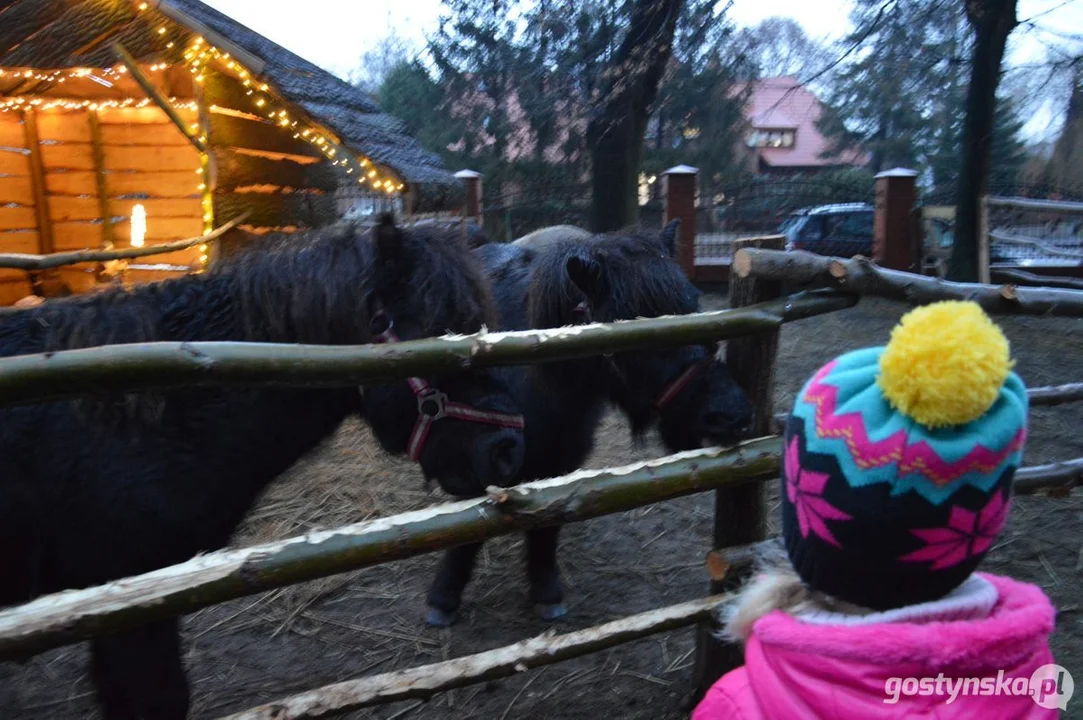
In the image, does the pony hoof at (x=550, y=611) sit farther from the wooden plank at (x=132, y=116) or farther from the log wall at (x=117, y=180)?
the wooden plank at (x=132, y=116)

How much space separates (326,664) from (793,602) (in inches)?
106

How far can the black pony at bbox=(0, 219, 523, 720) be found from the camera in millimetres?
1867

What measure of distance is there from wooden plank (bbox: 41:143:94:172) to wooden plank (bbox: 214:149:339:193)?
2758 millimetres

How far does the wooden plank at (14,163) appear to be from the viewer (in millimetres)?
7844

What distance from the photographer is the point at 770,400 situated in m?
2.54

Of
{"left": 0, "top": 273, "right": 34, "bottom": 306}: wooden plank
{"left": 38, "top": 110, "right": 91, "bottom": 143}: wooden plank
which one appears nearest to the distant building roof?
{"left": 38, "top": 110, "right": 91, "bottom": 143}: wooden plank

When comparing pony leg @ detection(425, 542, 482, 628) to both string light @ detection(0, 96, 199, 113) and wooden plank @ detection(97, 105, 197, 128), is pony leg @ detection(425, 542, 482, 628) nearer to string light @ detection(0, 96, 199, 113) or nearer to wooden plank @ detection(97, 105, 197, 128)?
string light @ detection(0, 96, 199, 113)

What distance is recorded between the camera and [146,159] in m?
8.52

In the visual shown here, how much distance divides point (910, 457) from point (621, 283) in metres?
1.91

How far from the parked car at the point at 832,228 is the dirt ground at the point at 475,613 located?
8292mm

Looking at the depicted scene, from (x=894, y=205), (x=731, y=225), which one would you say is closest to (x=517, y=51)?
(x=731, y=225)

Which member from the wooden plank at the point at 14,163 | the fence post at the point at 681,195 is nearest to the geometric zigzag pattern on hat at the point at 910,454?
the wooden plank at the point at 14,163

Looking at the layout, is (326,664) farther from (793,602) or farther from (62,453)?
(793,602)

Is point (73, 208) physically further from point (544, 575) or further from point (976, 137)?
point (976, 137)
